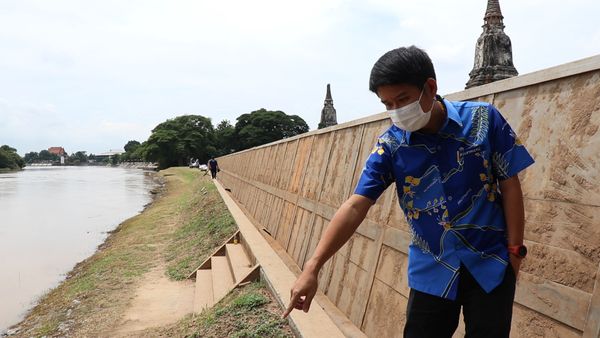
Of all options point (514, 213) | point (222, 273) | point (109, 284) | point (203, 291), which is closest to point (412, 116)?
point (514, 213)

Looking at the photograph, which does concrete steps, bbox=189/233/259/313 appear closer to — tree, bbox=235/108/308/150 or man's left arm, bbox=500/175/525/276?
man's left arm, bbox=500/175/525/276

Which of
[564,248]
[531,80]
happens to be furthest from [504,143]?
[531,80]

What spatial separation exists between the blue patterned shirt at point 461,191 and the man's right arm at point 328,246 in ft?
0.24

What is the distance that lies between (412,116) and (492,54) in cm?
1069

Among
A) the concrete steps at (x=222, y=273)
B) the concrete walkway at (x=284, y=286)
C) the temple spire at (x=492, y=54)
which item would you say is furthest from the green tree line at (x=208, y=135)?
the concrete walkway at (x=284, y=286)

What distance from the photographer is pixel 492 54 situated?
1123 cm

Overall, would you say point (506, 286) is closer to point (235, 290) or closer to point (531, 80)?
point (531, 80)

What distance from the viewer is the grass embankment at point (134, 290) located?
4.79 m

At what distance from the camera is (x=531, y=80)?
2.32 metres

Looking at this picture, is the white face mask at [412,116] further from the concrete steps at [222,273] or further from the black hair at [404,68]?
the concrete steps at [222,273]

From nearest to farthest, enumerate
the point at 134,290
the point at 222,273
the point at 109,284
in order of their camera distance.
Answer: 1. the point at 222,273
2. the point at 134,290
3. the point at 109,284

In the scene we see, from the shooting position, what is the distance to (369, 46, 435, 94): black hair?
167cm

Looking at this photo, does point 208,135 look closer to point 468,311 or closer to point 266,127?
point 266,127

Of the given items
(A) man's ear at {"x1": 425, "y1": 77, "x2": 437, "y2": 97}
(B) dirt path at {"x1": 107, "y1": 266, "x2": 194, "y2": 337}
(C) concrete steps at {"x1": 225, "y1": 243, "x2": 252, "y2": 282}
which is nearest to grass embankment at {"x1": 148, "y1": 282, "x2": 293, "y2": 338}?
(C) concrete steps at {"x1": 225, "y1": 243, "x2": 252, "y2": 282}
